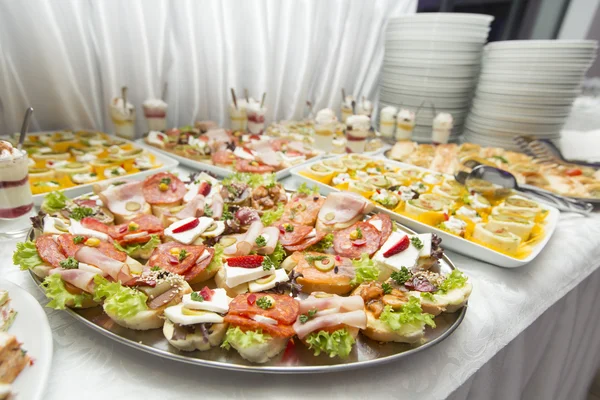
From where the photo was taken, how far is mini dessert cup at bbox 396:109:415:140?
321 cm

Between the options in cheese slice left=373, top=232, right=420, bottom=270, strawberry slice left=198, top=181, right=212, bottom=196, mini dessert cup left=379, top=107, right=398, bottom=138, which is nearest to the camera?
cheese slice left=373, top=232, right=420, bottom=270

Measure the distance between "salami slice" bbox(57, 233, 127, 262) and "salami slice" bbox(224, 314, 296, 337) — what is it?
0.56m

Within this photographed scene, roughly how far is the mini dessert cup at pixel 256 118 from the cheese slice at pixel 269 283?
2.14 m

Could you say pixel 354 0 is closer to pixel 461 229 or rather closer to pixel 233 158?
pixel 233 158

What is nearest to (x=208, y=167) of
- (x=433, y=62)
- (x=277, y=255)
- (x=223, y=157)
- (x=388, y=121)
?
(x=223, y=157)

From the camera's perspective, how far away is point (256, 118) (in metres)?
3.18

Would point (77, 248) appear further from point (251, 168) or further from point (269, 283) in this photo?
point (251, 168)

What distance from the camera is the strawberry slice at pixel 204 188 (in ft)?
6.18

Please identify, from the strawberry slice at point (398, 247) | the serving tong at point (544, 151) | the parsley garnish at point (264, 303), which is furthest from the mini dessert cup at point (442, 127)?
the parsley garnish at point (264, 303)

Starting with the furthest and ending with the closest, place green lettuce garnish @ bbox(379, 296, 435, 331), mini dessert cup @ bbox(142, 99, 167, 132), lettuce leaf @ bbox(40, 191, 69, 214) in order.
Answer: mini dessert cup @ bbox(142, 99, 167, 132)
lettuce leaf @ bbox(40, 191, 69, 214)
green lettuce garnish @ bbox(379, 296, 435, 331)

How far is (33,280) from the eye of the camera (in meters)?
1.27

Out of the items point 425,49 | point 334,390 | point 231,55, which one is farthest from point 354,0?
point 334,390

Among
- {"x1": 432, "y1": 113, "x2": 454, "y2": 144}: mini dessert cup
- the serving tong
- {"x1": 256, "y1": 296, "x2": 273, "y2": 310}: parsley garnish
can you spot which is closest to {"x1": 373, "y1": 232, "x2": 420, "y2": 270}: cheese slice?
{"x1": 256, "y1": 296, "x2": 273, "y2": 310}: parsley garnish

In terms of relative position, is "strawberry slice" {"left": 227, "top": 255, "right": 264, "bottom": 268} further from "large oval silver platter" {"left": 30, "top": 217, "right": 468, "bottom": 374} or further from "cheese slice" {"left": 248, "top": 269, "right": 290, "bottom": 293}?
"large oval silver platter" {"left": 30, "top": 217, "right": 468, "bottom": 374}
